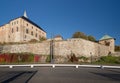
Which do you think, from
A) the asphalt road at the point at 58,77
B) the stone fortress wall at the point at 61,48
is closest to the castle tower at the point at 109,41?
the stone fortress wall at the point at 61,48

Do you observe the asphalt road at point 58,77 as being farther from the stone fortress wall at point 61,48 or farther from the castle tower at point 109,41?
the castle tower at point 109,41

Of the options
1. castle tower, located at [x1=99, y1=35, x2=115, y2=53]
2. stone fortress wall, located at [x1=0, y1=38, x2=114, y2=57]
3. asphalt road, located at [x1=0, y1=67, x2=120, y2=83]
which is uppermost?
castle tower, located at [x1=99, y1=35, x2=115, y2=53]

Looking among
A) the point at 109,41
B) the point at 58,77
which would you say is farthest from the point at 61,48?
the point at 58,77

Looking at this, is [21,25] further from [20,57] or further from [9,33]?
[20,57]

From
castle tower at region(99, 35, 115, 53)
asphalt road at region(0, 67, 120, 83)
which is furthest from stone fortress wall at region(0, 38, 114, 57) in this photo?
asphalt road at region(0, 67, 120, 83)

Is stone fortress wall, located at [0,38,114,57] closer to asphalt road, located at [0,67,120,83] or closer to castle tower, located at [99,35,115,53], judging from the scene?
castle tower, located at [99,35,115,53]

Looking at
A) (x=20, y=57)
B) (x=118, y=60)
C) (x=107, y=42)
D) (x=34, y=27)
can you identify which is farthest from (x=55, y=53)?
(x=34, y=27)

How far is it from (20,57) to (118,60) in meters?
30.4

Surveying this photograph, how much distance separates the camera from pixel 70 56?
51.5 m

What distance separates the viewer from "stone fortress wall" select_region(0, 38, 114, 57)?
5225 cm

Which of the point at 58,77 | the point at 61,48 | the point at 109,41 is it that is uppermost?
the point at 109,41

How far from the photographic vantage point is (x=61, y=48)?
5288 centimetres

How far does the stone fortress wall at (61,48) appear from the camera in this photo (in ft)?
171

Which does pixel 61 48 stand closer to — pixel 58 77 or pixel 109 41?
pixel 109 41
